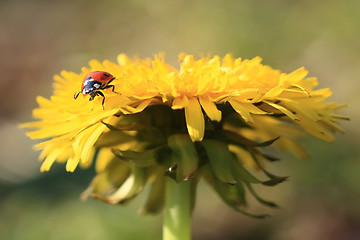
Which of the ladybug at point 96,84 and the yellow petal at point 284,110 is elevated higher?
the ladybug at point 96,84

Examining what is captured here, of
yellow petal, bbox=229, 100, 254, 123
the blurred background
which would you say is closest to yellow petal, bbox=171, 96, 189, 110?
yellow petal, bbox=229, 100, 254, 123

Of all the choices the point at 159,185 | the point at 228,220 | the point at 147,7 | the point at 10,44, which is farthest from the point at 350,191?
the point at 10,44

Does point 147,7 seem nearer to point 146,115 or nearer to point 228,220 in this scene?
point 228,220

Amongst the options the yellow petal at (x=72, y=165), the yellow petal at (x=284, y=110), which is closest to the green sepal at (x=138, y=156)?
the yellow petal at (x=72, y=165)

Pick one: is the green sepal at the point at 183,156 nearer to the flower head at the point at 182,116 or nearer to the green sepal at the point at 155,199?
the flower head at the point at 182,116

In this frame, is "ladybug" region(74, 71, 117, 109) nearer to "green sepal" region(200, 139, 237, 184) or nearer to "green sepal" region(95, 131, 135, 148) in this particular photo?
"green sepal" region(95, 131, 135, 148)

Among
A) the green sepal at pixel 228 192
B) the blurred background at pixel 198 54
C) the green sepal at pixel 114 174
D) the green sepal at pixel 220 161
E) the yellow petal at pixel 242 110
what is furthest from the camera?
the blurred background at pixel 198 54
